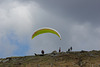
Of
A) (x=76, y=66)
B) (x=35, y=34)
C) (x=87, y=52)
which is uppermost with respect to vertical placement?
(x=35, y=34)

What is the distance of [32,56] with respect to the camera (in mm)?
25250

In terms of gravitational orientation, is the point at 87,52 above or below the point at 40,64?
above

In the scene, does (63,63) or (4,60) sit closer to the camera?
(63,63)

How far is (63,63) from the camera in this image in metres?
21.5

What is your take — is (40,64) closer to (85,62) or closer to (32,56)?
(32,56)

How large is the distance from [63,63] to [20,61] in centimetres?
651

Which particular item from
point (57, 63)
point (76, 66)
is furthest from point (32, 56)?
point (76, 66)

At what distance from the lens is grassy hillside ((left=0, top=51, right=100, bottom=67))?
21188 mm

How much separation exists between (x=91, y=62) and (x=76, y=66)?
6.66 feet

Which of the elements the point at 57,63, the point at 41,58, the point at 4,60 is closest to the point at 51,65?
the point at 57,63

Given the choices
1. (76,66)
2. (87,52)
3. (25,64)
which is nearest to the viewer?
(76,66)

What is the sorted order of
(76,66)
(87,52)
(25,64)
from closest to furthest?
(76,66) < (25,64) < (87,52)

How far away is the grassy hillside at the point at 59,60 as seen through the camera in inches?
834

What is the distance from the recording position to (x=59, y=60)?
22203 millimetres
